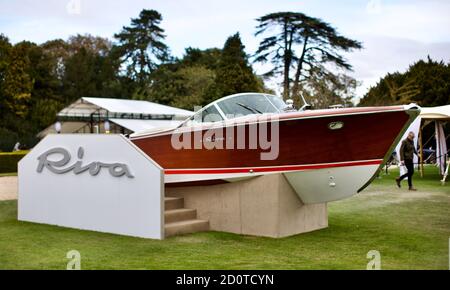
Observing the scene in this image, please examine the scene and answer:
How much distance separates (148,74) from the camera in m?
55.4

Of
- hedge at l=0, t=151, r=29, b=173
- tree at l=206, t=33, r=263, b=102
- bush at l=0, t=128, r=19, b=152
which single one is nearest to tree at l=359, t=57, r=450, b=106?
tree at l=206, t=33, r=263, b=102

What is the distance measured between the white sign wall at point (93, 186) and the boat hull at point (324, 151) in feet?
4.30

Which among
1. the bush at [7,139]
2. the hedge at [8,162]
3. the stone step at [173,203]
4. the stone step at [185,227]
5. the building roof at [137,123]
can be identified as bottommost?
the stone step at [185,227]

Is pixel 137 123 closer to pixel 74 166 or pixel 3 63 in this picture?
pixel 3 63

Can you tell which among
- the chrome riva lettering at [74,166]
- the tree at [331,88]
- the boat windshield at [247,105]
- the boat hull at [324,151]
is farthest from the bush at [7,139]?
the boat hull at [324,151]

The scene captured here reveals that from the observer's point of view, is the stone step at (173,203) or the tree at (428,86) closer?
the stone step at (173,203)

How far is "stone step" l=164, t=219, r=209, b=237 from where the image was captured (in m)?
8.72

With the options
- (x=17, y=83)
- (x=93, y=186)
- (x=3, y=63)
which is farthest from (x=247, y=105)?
(x=3, y=63)

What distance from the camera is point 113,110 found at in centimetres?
3325

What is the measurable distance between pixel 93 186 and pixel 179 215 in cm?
155

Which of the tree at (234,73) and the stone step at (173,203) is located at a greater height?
the tree at (234,73)

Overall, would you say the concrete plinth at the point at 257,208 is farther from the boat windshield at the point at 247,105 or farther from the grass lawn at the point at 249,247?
the boat windshield at the point at 247,105

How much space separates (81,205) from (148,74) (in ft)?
153

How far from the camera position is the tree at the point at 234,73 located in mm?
35719
